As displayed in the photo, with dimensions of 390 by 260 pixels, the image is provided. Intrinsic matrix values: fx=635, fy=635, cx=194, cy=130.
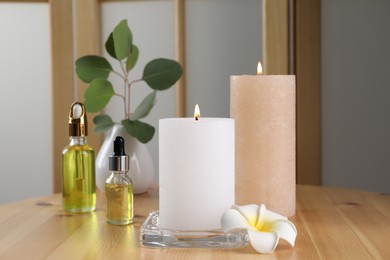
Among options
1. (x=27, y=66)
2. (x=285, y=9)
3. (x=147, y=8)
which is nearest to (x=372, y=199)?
(x=285, y=9)

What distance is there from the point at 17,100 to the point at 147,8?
477 mm

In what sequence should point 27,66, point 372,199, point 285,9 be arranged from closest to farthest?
1. point 372,199
2. point 285,9
3. point 27,66

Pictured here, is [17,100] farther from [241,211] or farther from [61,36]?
[241,211]

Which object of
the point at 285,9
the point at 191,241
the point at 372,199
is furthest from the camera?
the point at 285,9

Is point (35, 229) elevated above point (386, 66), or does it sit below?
below

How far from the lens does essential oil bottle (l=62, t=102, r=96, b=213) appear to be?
0.99 metres

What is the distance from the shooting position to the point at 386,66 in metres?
1.70

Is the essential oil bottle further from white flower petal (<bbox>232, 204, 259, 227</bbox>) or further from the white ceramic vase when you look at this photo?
white flower petal (<bbox>232, 204, 259, 227</bbox>)

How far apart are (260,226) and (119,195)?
226 millimetres

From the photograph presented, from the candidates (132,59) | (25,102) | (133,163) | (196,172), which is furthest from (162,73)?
(25,102)

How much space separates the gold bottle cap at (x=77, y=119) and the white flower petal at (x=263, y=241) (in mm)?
372

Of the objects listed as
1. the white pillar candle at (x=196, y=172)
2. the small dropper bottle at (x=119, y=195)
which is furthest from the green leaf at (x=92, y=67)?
the white pillar candle at (x=196, y=172)

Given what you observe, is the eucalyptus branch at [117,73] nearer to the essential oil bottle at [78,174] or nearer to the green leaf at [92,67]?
the green leaf at [92,67]

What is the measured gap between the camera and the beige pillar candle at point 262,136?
2.95 ft
